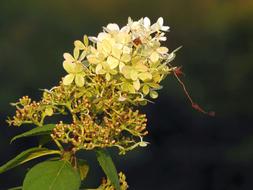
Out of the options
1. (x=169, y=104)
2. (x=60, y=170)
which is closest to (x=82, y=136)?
(x=60, y=170)

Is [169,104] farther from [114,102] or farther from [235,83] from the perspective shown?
[114,102]

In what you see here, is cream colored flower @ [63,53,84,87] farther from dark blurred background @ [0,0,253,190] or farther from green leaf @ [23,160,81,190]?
dark blurred background @ [0,0,253,190]

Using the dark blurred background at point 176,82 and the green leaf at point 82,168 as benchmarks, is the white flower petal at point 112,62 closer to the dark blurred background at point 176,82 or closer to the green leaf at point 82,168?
the green leaf at point 82,168

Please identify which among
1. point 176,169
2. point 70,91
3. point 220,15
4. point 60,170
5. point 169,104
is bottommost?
point 60,170

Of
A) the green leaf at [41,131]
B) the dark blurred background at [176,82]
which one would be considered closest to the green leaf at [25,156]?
the green leaf at [41,131]

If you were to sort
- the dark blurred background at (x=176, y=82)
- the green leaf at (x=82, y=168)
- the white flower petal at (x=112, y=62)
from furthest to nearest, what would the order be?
the dark blurred background at (x=176, y=82) < the green leaf at (x=82, y=168) < the white flower petal at (x=112, y=62)

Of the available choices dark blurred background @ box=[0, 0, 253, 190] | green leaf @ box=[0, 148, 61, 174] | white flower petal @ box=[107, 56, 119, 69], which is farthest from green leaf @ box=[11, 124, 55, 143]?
dark blurred background @ box=[0, 0, 253, 190]
